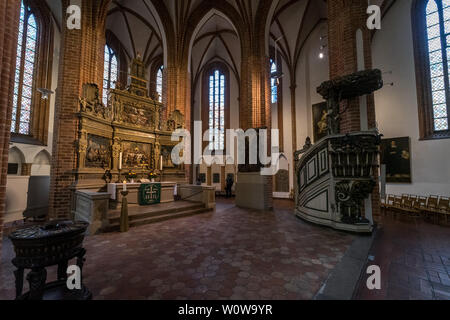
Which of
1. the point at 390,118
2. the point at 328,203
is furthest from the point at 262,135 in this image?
the point at 390,118


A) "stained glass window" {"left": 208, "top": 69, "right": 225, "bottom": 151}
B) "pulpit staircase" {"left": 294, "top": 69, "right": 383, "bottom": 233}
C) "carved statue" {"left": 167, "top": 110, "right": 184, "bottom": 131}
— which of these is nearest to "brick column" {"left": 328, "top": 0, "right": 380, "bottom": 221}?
"pulpit staircase" {"left": 294, "top": 69, "right": 383, "bottom": 233}

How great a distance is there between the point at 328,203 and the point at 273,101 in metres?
11.0

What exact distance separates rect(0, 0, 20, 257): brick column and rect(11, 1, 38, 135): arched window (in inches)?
385

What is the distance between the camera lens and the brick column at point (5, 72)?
2.11 meters

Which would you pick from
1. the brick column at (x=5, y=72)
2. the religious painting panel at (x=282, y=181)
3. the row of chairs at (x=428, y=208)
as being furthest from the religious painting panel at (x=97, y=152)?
the row of chairs at (x=428, y=208)

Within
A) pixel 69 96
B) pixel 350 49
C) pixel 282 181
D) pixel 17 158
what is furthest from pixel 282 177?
pixel 17 158

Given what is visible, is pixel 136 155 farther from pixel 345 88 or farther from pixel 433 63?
pixel 433 63

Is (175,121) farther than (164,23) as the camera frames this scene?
No

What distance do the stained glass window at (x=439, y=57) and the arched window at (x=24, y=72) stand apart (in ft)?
64.8

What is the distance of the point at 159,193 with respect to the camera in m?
7.14

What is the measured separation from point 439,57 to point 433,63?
291 millimetres

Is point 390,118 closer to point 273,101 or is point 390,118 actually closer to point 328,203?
point 273,101

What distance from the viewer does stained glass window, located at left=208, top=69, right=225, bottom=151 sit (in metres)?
16.0

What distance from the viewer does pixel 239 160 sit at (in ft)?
29.0
